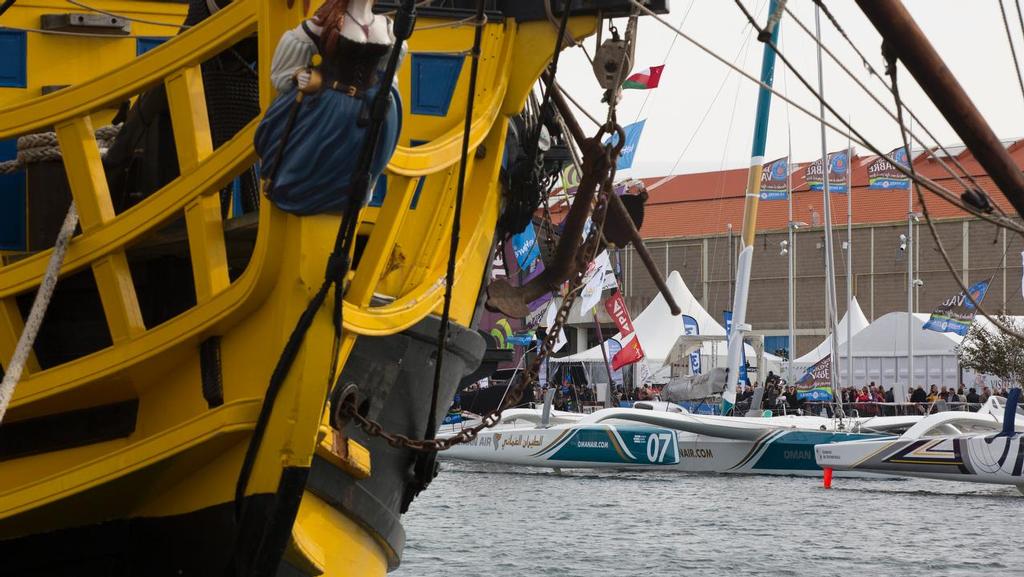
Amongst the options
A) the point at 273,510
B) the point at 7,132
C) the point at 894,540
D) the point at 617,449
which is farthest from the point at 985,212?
Answer: the point at 617,449

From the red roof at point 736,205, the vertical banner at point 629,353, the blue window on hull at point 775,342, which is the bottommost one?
the vertical banner at point 629,353

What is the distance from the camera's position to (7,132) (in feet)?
20.0

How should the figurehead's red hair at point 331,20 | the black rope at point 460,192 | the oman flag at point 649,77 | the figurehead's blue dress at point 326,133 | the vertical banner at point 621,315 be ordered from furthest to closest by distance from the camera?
the vertical banner at point 621,315, the oman flag at point 649,77, the black rope at point 460,192, the figurehead's blue dress at point 326,133, the figurehead's red hair at point 331,20

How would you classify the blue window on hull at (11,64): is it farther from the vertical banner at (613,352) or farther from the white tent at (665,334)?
the white tent at (665,334)

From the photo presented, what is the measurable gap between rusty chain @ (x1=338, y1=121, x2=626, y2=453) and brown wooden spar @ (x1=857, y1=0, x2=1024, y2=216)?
7.36ft

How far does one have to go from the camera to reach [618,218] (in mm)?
9242

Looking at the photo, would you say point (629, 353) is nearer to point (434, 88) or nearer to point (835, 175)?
point (835, 175)

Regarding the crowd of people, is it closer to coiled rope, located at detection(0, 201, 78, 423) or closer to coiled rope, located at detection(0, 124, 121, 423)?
coiled rope, located at detection(0, 124, 121, 423)

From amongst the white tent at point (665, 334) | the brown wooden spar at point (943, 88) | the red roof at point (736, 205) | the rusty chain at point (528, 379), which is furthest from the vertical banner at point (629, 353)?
the red roof at point (736, 205)

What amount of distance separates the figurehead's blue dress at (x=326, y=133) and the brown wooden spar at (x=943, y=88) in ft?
6.04

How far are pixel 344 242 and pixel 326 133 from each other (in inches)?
17.0

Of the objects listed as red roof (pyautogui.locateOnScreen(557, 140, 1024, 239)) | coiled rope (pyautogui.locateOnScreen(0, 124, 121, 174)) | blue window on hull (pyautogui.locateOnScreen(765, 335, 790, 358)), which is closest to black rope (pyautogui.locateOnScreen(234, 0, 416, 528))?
coiled rope (pyautogui.locateOnScreen(0, 124, 121, 174))

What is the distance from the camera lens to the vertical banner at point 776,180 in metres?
37.6

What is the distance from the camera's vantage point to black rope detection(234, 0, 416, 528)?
5461mm
